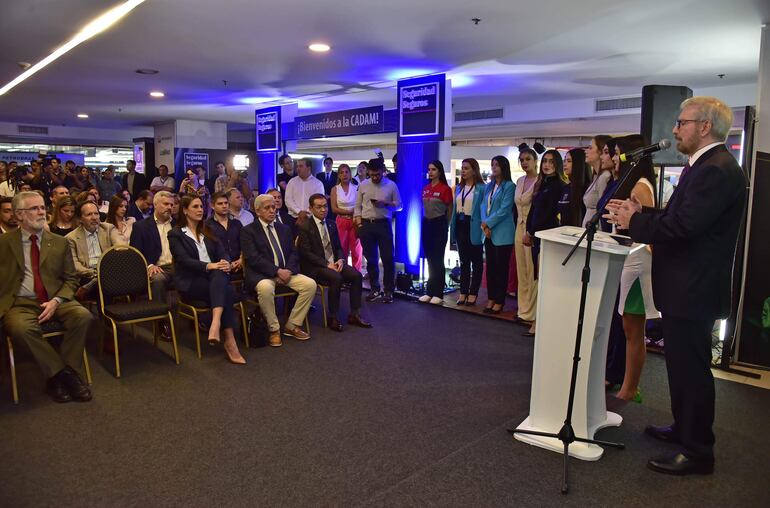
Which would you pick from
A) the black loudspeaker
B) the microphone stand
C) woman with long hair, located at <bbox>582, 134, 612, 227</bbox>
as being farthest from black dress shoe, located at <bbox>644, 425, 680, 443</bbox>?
the black loudspeaker

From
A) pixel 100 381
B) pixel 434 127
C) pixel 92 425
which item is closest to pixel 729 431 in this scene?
pixel 92 425

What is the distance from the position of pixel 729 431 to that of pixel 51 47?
7102 mm

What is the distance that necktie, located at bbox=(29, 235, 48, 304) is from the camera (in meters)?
3.82

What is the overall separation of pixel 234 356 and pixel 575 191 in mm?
3166

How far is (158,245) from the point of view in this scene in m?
5.05

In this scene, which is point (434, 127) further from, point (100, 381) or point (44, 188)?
point (44, 188)

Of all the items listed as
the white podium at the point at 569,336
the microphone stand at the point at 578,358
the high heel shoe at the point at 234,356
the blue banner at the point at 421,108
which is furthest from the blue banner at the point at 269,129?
the microphone stand at the point at 578,358

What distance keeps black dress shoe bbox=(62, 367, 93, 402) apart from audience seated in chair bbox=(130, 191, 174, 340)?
1147mm

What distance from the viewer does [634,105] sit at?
9.44 m

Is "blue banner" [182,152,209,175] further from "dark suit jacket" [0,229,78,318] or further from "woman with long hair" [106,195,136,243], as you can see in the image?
"dark suit jacket" [0,229,78,318]

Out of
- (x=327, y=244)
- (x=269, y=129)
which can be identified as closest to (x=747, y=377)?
(x=327, y=244)

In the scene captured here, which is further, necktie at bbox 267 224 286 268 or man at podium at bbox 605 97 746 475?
necktie at bbox 267 224 286 268

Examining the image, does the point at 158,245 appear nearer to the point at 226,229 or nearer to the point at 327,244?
the point at 226,229

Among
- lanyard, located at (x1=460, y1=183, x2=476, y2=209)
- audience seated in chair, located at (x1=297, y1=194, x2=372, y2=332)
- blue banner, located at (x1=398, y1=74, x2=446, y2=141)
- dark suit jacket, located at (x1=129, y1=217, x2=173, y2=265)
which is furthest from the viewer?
blue banner, located at (x1=398, y1=74, x2=446, y2=141)
